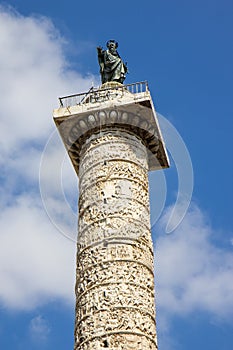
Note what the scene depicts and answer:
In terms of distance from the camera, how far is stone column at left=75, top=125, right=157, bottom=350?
22.1ft

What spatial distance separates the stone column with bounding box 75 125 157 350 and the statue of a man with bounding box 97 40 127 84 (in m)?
1.45

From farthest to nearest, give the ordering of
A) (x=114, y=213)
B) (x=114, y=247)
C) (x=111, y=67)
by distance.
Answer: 1. (x=111, y=67)
2. (x=114, y=213)
3. (x=114, y=247)

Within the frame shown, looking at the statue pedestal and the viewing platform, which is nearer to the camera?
the statue pedestal

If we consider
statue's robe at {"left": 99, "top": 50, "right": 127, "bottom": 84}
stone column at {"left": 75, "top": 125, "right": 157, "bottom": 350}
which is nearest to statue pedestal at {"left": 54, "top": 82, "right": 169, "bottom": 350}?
stone column at {"left": 75, "top": 125, "right": 157, "bottom": 350}

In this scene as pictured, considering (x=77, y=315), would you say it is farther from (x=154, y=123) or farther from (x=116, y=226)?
(x=154, y=123)

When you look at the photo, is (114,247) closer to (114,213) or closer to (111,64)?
(114,213)

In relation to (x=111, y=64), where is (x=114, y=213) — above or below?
below

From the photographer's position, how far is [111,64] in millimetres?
9805

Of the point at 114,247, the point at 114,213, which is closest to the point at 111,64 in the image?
the point at 114,213

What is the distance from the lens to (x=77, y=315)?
7109 millimetres

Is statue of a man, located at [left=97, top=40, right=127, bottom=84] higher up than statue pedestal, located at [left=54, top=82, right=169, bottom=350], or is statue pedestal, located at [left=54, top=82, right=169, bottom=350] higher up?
statue of a man, located at [left=97, top=40, right=127, bottom=84]

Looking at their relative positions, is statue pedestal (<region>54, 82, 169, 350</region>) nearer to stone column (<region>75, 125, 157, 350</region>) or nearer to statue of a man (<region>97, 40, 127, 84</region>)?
stone column (<region>75, 125, 157, 350</region>)

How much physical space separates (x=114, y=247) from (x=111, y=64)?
364 cm

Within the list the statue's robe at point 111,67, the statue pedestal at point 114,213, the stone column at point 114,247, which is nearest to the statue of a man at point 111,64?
the statue's robe at point 111,67
